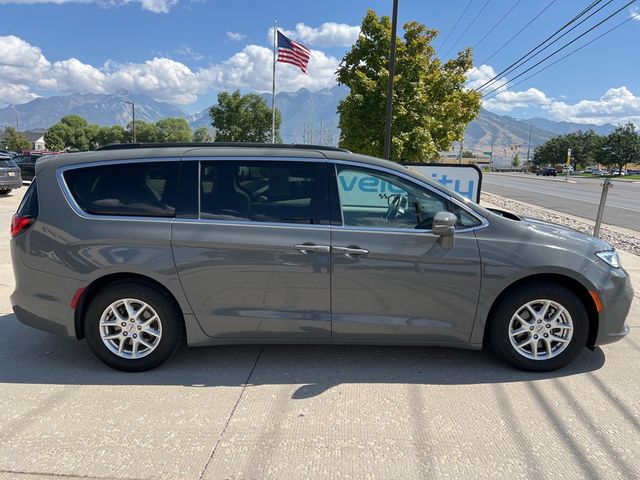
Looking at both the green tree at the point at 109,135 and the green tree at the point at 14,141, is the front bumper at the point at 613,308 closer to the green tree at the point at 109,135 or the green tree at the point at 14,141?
the green tree at the point at 109,135

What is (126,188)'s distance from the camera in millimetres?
3646

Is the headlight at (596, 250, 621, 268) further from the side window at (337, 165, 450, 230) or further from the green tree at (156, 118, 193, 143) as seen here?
the green tree at (156, 118, 193, 143)

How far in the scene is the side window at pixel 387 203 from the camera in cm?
356

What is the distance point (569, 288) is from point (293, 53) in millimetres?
20575

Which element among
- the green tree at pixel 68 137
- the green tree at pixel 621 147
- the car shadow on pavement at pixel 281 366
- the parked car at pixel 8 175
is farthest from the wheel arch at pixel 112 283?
the green tree at pixel 68 137

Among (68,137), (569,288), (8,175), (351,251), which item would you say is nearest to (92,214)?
(351,251)

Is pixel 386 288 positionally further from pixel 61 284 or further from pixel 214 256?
pixel 61 284

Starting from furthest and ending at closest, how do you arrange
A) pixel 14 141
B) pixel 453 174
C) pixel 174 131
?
pixel 174 131, pixel 14 141, pixel 453 174

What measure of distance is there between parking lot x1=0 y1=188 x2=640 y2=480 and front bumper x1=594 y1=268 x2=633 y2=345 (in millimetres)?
347

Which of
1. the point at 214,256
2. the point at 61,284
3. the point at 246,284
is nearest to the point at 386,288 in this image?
the point at 246,284

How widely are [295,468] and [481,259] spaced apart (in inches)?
77.1

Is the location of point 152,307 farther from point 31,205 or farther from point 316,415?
point 316,415

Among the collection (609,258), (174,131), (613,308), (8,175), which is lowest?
(8,175)

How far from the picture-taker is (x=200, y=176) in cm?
362
